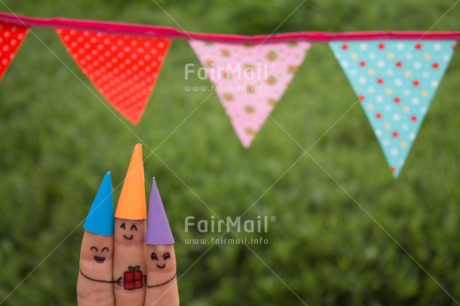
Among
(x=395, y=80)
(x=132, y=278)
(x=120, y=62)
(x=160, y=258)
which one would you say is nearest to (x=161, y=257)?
(x=160, y=258)

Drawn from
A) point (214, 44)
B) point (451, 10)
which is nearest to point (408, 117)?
point (214, 44)

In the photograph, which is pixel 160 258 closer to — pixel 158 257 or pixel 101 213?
pixel 158 257

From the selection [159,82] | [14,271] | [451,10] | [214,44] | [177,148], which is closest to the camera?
[214,44]

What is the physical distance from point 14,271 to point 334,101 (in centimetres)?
225

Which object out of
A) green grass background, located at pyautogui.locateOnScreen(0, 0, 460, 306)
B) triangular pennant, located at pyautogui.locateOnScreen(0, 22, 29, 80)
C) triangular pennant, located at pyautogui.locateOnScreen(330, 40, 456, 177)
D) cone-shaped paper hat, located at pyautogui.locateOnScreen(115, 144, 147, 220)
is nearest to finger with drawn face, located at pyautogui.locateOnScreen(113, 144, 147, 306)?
cone-shaped paper hat, located at pyautogui.locateOnScreen(115, 144, 147, 220)

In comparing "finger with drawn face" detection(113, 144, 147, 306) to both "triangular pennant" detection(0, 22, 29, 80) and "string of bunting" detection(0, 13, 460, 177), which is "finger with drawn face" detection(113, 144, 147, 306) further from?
"triangular pennant" detection(0, 22, 29, 80)

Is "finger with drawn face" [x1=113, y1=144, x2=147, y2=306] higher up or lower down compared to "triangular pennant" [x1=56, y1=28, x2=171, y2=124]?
lower down

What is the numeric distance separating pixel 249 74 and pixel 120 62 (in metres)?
0.45

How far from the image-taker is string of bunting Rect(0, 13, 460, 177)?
1.88 m

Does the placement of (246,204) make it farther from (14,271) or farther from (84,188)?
(14,271)

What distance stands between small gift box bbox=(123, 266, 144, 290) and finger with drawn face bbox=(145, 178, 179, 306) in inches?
1.3

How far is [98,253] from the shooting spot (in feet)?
5.16

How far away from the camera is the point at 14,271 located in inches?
113

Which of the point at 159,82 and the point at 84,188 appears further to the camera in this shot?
the point at 159,82
